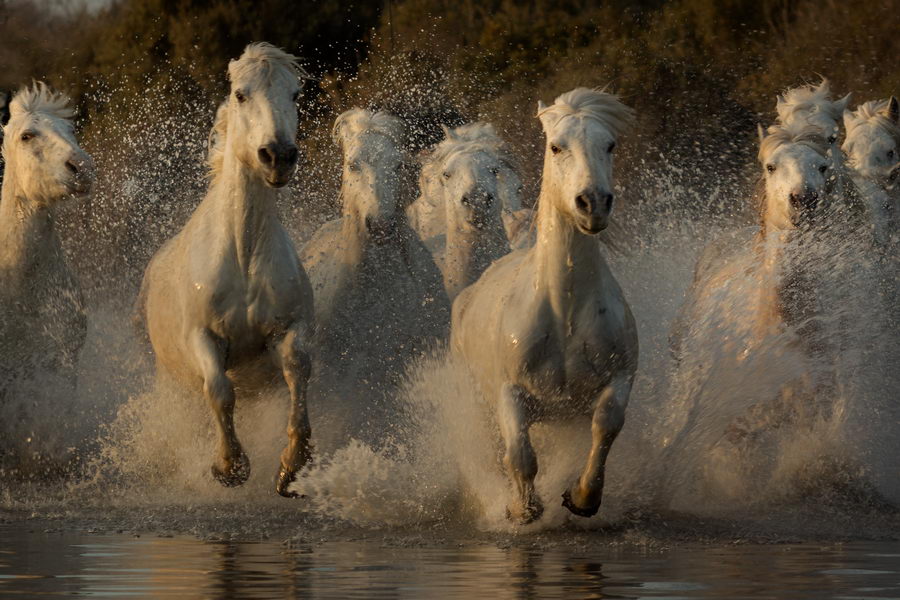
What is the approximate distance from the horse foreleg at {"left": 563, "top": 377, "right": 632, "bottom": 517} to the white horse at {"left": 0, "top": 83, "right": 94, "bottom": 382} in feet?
13.6

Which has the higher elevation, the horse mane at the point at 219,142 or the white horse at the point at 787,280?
the horse mane at the point at 219,142

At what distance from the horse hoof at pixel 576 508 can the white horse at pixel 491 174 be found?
342 centimetres

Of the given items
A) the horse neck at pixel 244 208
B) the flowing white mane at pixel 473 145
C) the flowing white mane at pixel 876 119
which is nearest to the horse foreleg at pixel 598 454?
the horse neck at pixel 244 208

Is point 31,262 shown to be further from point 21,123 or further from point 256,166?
point 256,166

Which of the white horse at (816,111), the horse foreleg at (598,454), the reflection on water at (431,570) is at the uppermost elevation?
the white horse at (816,111)

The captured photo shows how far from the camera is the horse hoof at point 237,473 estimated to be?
Result: 11328mm

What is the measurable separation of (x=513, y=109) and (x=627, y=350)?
1545cm

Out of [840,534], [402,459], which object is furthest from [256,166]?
[840,534]

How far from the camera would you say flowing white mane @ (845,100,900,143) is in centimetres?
1530

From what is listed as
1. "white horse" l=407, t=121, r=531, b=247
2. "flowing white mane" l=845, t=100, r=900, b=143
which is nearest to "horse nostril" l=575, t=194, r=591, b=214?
"white horse" l=407, t=121, r=531, b=247

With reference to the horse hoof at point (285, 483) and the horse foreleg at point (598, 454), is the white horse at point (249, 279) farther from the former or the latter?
the horse foreleg at point (598, 454)

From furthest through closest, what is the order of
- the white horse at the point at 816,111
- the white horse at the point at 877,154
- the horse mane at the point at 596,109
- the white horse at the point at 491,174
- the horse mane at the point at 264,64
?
the white horse at the point at 491,174 → the white horse at the point at 877,154 → the white horse at the point at 816,111 → the horse mane at the point at 264,64 → the horse mane at the point at 596,109

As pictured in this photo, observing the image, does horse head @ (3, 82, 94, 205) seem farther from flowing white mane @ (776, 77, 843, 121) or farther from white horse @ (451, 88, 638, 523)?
flowing white mane @ (776, 77, 843, 121)

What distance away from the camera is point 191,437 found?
12.3 m
